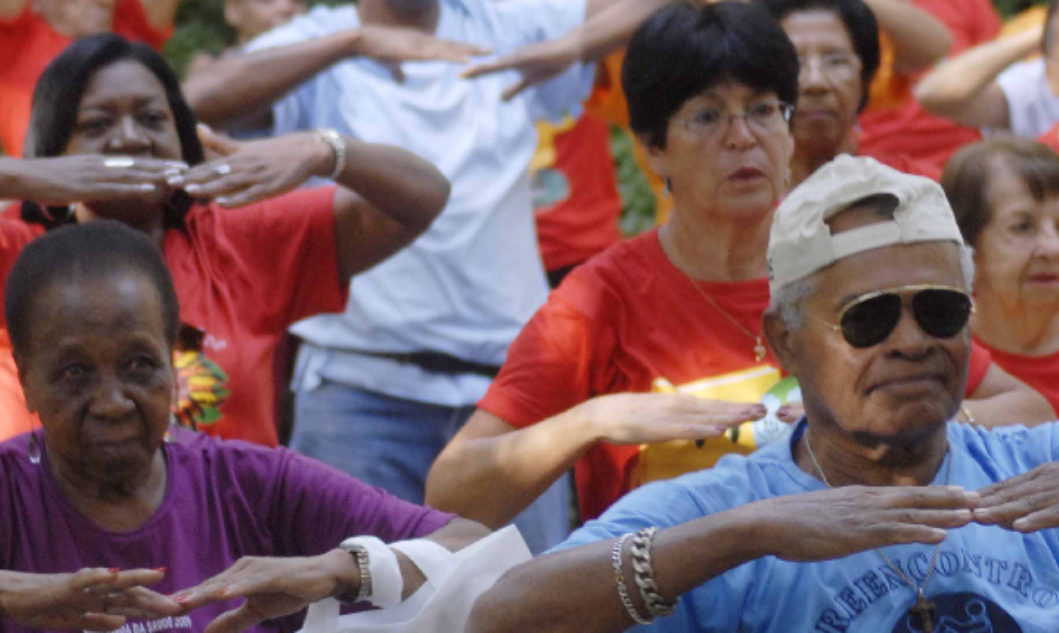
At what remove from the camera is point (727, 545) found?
120 inches

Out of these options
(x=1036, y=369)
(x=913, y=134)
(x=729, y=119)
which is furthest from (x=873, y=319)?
(x=913, y=134)

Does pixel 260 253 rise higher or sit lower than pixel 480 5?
lower

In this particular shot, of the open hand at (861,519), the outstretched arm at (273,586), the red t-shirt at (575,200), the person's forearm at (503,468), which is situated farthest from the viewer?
the red t-shirt at (575,200)

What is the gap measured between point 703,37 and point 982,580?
5.07ft

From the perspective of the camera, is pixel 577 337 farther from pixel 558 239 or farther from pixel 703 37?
pixel 558 239

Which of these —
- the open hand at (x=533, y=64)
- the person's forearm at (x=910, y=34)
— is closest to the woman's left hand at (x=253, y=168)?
the open hand at (x=533, y=64)

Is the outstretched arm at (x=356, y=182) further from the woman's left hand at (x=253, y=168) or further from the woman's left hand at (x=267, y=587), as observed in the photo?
the woman's left hand at (x=267, y=587)

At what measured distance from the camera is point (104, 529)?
3354 millimetres

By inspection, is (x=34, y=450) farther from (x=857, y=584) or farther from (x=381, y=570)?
(x=857, y=584)

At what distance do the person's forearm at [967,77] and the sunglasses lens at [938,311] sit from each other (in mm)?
2770

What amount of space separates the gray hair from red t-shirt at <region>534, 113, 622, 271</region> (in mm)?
2923

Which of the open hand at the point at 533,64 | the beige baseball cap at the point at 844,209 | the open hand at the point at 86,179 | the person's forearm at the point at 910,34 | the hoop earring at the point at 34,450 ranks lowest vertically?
the hoop earring at the point at 34,450

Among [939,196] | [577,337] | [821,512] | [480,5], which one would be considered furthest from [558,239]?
[821,512]

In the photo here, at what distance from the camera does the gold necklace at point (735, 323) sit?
4168 mm
